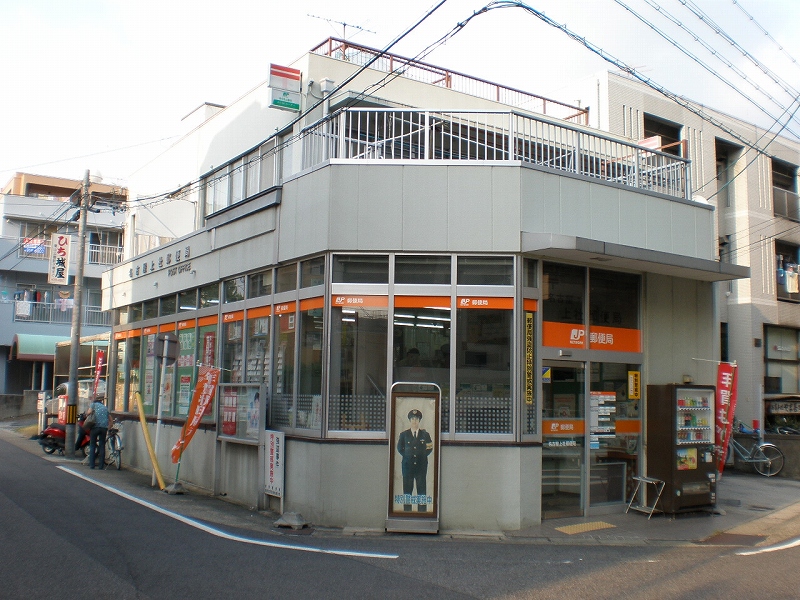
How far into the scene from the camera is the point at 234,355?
14.0 m

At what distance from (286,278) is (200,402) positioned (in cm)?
314

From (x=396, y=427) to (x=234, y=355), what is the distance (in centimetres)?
478

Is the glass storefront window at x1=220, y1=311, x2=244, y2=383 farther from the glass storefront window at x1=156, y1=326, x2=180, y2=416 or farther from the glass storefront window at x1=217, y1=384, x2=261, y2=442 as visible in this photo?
the glass storefront window at x1=156, y1=326, x2=180, y2=416

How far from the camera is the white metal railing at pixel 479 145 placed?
1170cm

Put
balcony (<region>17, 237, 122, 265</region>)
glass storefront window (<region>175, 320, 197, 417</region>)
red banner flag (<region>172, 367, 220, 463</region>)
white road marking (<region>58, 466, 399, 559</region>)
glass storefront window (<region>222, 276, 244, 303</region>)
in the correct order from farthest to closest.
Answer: balcony (<region>17, 237, 122, 265</region>) → glass storefront window (<region>175, 320, 197, 417</region>) → glass storefront window (<region>222, 276, 244, 303</region>) → red banner flag (<region>172, 367, 220, 463</region>) → white road marking (<region>58, 466, 399, 559</region>)

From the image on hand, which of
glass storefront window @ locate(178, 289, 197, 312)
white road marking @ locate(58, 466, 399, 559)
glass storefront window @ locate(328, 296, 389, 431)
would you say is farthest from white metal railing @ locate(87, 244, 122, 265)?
glass storefront window @ locate(328, 296, 389, 431)

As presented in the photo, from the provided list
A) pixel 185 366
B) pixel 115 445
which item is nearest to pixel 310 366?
pixel 185 366

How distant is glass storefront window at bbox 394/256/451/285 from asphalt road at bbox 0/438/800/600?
3.63 meters

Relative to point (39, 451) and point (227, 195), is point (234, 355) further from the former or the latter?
point (39, 451)

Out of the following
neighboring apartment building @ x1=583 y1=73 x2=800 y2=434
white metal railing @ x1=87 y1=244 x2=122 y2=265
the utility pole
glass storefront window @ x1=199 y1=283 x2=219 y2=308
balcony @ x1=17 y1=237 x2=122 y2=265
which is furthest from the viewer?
white metal railing @ x1=87 y1=244 x2=122 y2=265

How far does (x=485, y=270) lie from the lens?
10992mm

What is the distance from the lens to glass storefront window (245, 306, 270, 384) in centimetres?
1284

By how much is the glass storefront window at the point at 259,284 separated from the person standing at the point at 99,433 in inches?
255

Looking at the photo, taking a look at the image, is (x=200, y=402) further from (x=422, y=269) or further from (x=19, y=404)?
(x=19, y=404)
